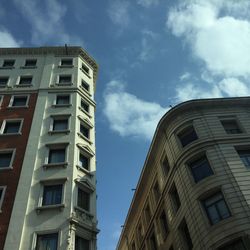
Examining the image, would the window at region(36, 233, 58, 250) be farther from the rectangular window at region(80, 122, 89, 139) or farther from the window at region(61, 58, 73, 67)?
the window at region(61, 58, 73, 67)

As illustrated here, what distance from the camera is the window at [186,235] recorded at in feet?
87.2

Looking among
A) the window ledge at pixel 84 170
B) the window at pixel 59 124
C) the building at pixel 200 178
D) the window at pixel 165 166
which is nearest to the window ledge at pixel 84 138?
the window at pixel 59 124

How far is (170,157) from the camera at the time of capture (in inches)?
1235

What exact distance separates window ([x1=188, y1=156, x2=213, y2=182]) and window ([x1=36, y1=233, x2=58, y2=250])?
1217cm

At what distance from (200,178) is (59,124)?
14.0 m

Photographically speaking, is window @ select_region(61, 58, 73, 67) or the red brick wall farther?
window @ select_region(61, 58, 73, 67)

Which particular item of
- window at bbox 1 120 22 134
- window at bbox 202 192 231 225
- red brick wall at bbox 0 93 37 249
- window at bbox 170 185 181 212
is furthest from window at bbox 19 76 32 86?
window at bbox 202 192 231 225

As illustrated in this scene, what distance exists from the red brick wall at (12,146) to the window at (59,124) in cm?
216

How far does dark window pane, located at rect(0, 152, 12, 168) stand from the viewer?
26938 mm

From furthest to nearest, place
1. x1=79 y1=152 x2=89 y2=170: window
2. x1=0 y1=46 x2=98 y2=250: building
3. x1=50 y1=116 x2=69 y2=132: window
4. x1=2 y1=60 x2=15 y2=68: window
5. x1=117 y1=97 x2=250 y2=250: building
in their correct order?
x1=2 y1=60 x2=15 y2=68: window
x1=50 y1=116 x2=69 y2=132: window
x1=79 y1=152 x2=89 y2=170: window
x1=117 y1=97 x2=250 y2=250: building
x1=0 y1=46 x2=98 y2=250: building

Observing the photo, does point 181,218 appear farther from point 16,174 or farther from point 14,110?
point 14,110

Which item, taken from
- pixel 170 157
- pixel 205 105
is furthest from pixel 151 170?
pixel 205 105

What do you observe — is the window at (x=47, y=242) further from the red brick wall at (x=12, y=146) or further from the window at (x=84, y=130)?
the window at (x=84, y=130)

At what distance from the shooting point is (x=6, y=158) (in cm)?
2756
